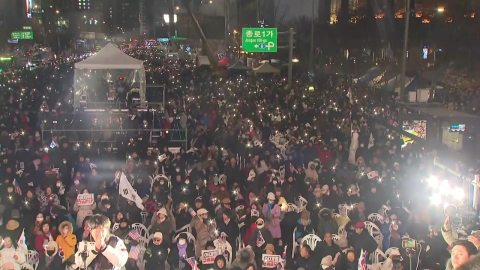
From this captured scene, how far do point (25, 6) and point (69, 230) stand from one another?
3553 inches

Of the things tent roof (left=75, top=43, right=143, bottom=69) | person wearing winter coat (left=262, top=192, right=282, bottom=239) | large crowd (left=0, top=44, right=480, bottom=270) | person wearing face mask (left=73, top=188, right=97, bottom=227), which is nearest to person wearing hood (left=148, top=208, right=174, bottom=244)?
large crowd (left=0, top=44, right=480, bottom=270)

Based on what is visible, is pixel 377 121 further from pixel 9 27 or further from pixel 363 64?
pixel 9 27

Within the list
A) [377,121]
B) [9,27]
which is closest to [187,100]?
[377,121]

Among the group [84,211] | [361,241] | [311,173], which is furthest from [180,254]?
[311,173]

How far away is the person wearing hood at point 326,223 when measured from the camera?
8.44 m

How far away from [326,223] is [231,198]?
7.62ft

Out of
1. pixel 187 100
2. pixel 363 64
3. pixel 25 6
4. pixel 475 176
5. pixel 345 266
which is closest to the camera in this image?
pixel 345 266

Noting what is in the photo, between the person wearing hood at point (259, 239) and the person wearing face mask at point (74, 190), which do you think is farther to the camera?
the person wearing face mask at point (74, 190)

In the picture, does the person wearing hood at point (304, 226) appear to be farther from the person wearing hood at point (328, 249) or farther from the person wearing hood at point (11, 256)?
the person wearing hood at point (11, 256)

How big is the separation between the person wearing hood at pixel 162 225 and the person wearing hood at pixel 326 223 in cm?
231

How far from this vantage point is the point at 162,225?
8.30 metres

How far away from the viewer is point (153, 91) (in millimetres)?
25734

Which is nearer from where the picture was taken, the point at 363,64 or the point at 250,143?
the point at 250,143

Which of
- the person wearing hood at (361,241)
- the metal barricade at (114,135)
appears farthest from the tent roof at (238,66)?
the person wearing hood at (361,241)
